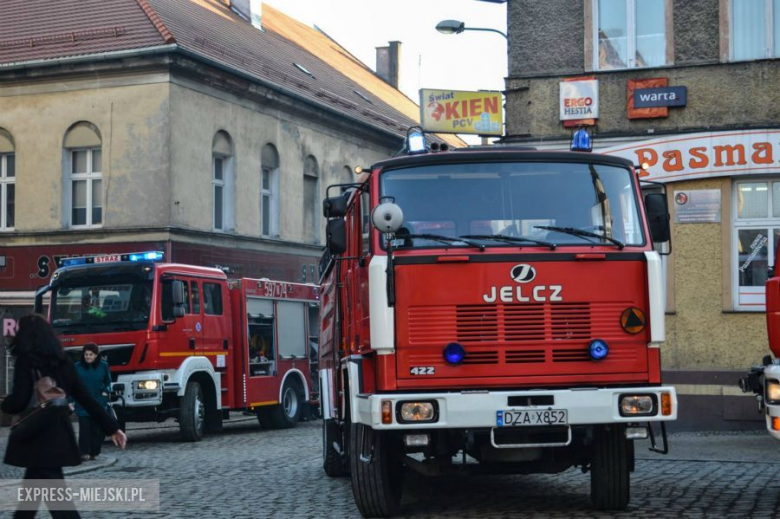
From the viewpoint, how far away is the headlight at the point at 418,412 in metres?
9.49

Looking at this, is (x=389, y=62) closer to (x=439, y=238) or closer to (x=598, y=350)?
(x=439, y=238)

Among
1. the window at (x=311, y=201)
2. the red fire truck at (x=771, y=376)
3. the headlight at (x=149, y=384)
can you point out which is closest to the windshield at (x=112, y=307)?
the headlight at (x=149, y=384)

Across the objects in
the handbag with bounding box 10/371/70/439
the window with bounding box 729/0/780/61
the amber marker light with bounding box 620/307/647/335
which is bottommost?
the handbag with bounding box 10/371/70/439

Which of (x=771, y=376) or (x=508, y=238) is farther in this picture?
(x=771, y=376)

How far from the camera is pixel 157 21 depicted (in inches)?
1272

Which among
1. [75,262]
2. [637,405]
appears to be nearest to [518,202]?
[637,405]

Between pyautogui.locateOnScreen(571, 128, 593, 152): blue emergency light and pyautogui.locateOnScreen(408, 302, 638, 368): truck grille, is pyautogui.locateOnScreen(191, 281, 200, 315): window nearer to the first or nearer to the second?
pyautogui.locateOnScreen(571, 128, 593, 152): blue emergency light

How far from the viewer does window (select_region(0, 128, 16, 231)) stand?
108 ft

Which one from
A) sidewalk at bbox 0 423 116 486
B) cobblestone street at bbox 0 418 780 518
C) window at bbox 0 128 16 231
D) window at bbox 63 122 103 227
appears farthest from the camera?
window at bbox 0 128 16 231

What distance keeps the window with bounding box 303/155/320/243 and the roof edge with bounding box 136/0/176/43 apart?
7.96 metres

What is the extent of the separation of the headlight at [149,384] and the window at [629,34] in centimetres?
844

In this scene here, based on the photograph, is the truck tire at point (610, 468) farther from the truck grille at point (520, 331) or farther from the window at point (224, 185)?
the window at point (224, 185)

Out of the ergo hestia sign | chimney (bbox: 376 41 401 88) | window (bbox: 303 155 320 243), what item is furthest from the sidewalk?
chimney (bbox: 376 41 401 88)

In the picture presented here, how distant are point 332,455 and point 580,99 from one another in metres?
7.86
